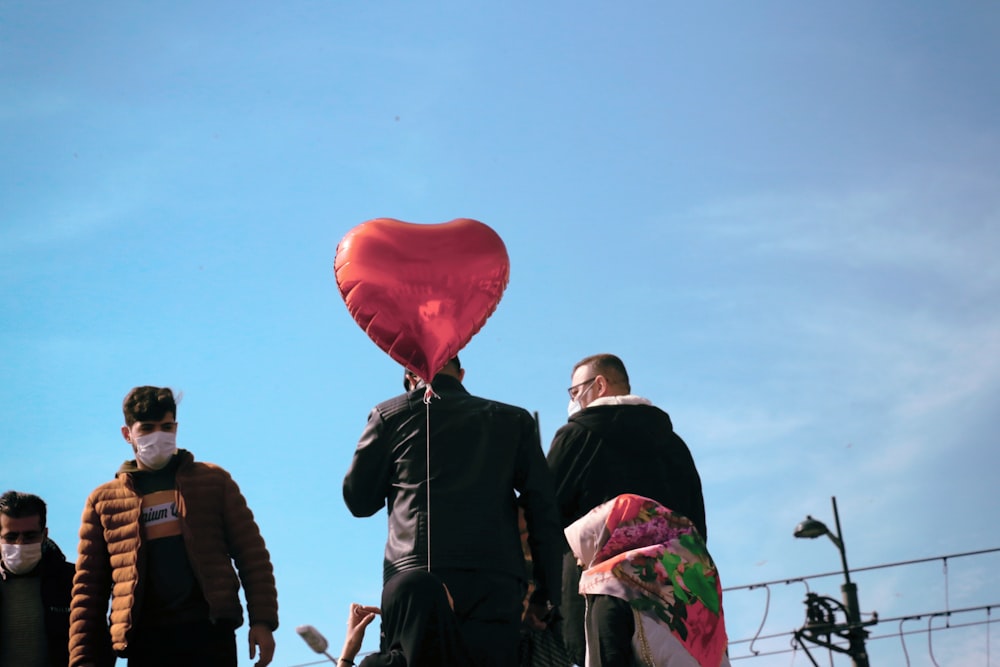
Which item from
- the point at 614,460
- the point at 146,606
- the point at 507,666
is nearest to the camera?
the point at 507,666

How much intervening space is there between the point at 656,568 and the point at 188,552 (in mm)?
2151

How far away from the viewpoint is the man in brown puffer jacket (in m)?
6.05

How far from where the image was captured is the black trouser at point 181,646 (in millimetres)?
6004

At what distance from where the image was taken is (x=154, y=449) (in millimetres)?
6336

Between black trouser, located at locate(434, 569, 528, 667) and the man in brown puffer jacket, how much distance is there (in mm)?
1338

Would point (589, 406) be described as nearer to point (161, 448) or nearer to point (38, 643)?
point (161, 448)

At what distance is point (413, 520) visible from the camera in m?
5.39

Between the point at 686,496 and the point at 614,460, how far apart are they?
16.8 inches

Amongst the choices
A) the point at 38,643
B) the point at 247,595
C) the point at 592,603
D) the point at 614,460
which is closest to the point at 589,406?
the point at 614,460

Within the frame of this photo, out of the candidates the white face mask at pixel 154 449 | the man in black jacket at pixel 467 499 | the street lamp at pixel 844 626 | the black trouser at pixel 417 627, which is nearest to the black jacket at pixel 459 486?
the man in black jacket at pixel 467 499

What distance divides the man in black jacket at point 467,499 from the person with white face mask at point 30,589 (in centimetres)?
216

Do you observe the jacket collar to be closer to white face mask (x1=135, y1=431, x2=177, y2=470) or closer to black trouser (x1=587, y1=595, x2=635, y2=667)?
black trouser (x1=587, y1=595, x2=635, y2=667)

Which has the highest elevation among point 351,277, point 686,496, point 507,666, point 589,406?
point 351,277

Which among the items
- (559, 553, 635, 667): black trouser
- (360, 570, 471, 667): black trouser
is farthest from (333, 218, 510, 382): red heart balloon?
(360, 570, 471, 667): black trouser
